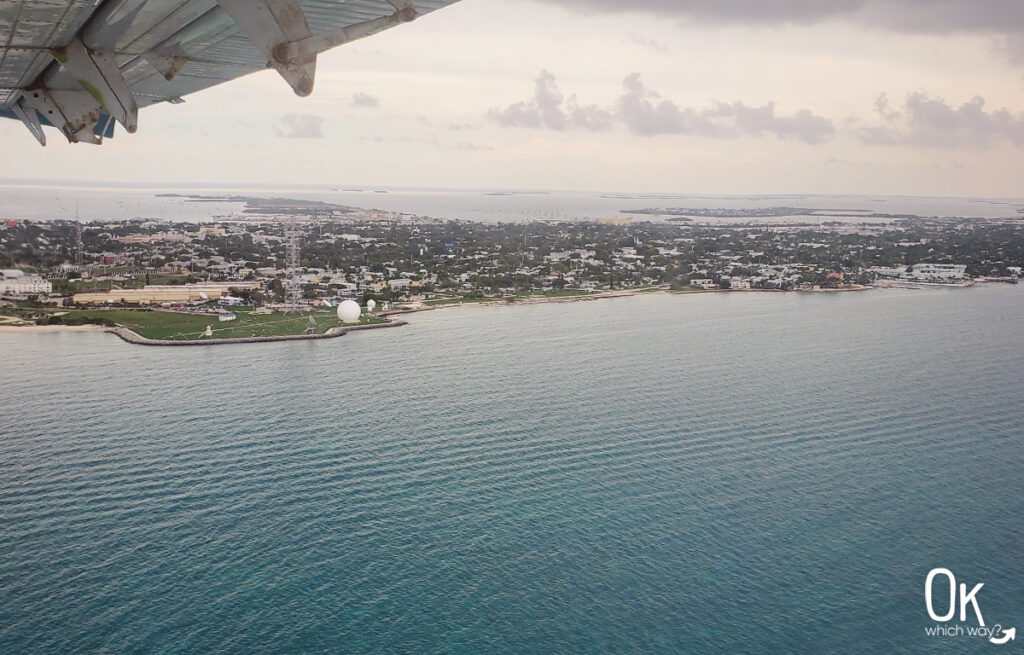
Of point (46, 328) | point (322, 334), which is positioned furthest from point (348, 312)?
point (46, 328)

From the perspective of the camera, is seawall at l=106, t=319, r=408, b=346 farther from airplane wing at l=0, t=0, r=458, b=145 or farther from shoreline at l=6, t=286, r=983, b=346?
airplane wing at l=0, t=0, r=458, b=145

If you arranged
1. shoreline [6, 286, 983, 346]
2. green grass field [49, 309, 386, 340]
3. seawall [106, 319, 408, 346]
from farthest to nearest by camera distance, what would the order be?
1. green grass field [49, 309, 386, 340]
2. shoreline [6, 286, 983, 346]
3. seawall [106, 319, 408, 346]

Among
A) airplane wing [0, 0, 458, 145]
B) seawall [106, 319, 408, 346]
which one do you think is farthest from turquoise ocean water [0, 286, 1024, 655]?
airplane wing [0, 0, 458, 145]

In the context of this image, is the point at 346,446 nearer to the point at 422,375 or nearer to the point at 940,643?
the point at 422,375

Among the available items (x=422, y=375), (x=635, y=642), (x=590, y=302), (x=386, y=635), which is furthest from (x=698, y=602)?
(x=590, y=302)

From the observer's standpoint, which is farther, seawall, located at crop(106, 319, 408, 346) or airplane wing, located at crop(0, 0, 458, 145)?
seawall, located at crop(106, 319, 408, 346)

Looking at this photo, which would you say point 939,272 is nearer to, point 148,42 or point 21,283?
point 21,283
